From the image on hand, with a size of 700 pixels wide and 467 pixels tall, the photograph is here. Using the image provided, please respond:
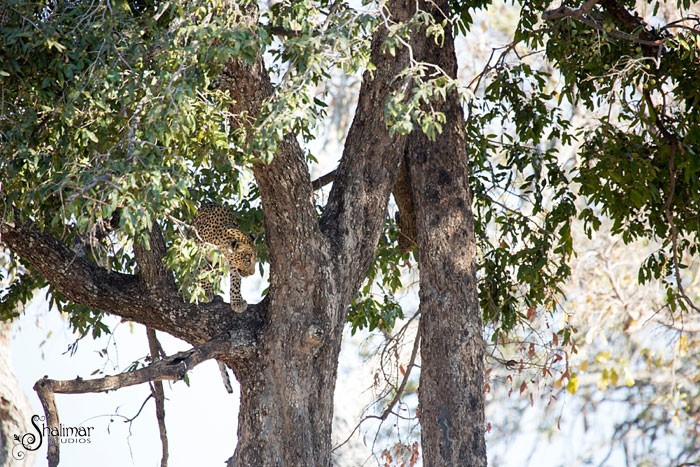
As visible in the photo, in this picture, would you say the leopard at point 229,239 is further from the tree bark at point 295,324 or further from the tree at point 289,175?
the tree bark at point 295,324

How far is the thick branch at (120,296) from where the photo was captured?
16.5 ft

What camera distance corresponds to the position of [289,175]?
485 cm

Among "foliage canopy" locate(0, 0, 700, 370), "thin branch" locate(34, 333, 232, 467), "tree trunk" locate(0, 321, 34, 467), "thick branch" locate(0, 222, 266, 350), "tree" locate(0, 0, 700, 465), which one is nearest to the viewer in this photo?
"foliage canopy" locate(0, 0, 700, 370)

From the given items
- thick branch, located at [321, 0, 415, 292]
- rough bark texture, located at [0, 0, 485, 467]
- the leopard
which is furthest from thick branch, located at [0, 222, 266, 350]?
thick branch, located at [321, 0, 415, 292]

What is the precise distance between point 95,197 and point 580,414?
10547mm

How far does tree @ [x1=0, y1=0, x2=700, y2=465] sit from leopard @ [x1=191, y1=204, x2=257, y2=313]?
0.21 m

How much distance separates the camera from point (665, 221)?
6.10 meters

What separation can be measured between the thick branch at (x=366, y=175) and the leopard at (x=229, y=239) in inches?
19.6

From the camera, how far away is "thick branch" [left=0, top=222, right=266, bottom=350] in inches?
199

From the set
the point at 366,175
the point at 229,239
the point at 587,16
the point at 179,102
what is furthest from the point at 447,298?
the point at 179,102

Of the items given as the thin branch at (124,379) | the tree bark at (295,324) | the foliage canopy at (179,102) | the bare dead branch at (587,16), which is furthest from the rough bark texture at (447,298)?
the thin branch at (124,379)

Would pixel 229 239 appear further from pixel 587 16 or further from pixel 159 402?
pixel 587 16

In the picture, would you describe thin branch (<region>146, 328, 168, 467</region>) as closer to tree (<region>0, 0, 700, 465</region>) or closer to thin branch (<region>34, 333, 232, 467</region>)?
tree (<region>0, 0, 700, 465</region>)

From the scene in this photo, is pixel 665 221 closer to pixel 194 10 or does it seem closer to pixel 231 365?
pixel 231 365
